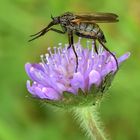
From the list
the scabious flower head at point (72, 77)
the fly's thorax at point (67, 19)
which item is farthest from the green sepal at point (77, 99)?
the fly's thorax at point (67, 19)

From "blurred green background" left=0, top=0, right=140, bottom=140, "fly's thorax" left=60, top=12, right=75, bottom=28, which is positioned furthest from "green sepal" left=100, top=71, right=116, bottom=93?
"blurred green background" left=0, top=0, right=140, bottom=140

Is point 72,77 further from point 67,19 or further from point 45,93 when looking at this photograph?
point 67,19

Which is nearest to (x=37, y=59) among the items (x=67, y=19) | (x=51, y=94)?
(x=67, y=19)

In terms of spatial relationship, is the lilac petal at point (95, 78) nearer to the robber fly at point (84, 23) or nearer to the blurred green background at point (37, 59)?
the robber fly at point (84, 23)

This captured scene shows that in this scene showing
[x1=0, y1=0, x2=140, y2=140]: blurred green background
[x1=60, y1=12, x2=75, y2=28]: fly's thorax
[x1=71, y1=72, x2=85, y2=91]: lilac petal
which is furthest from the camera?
[x1=0, y1=0, x2=140, y2=140]: blurred green background

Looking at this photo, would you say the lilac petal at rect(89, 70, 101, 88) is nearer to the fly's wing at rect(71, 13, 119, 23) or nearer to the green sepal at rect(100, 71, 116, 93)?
the green sepal at rect(100, 71, 116, 93)

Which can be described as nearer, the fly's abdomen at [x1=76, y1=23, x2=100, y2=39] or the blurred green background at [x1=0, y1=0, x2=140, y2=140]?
the fly's abdomen at [x1=76, y1=23, x2=100, y2=39]

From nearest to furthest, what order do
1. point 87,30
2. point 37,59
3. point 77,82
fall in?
1. point 77,82
2. point 87,30
3. point 37,59
